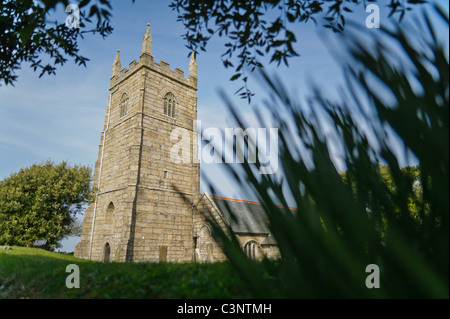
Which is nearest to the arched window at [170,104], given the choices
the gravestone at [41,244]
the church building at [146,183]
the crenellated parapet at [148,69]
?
the church building at [146,183]

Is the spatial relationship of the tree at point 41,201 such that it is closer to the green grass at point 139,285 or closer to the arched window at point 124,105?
the arched window at point 124,105

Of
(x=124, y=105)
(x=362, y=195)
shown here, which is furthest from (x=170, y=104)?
(x=362, y=195)

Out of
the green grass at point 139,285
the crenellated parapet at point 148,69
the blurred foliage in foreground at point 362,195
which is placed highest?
the crenellated parapet at point 148,69

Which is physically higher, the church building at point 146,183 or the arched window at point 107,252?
the church building at point 146,183

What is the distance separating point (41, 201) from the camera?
2084cm

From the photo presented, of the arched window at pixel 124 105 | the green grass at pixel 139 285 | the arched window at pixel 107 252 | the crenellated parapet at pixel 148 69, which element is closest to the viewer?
the green grass at pixel 139 285

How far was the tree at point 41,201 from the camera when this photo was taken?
1984cm

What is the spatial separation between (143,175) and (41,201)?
8005mm

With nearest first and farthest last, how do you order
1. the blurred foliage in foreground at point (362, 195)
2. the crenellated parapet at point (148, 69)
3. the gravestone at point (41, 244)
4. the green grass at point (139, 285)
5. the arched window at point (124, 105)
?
1. the blurred foliage in foreground at point (362, 195)
2. the green grass at point (139, 285)
3. the gravestone at point (41, 244)
4. the crenellated parapet at point (148, 69)
5. the arched window at point (124, 105)

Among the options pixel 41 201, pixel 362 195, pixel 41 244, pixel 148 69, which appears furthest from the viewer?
pixel 148 69

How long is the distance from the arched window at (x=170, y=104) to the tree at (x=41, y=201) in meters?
8.97

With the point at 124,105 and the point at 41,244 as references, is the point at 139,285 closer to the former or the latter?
the point at 41,244

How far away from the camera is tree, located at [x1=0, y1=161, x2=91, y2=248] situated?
1984cm
